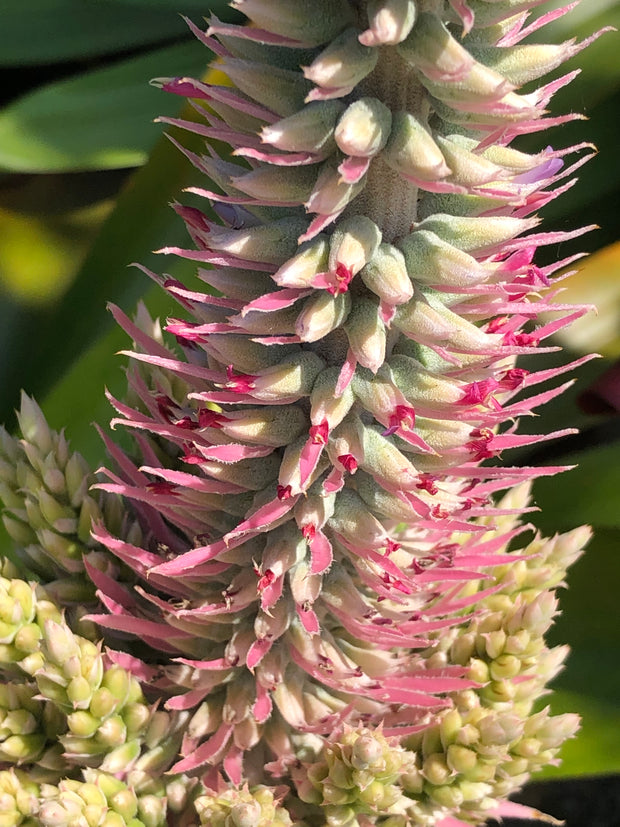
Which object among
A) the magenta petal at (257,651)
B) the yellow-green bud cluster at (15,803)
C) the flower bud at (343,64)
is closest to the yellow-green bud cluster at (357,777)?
the magenta petal at (257,651)

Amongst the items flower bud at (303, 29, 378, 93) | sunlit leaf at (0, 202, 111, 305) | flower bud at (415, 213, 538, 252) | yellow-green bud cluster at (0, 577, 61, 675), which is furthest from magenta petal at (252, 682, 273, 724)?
sunlit leaf at (0, 202, 111, 305)

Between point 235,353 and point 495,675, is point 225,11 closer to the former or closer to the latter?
point 235,353

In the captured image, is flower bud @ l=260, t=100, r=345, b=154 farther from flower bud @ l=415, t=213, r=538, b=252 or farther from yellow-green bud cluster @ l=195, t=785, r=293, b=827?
yellow-green bud cluster @ l=195, t=785, r=293, b=827

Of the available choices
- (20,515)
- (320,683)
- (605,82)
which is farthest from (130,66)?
(320,683)

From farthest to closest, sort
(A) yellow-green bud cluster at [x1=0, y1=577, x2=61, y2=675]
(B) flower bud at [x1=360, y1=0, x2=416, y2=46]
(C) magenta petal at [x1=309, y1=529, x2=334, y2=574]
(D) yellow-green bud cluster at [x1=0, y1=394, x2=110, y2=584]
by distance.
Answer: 1. (D) yellow-green bud cluster at [x1=0, y1=394, x2=110, y2=584]
2. (A) yellow-green bud cluster at [x1=0, y1=577, x2=61, y2=675]
3. (C) magenta petal at [x1=309, y1=529, x2=334, y2=574]
4. (B) flower bud at [x1=360, y1=0, x2=416, y2=46]

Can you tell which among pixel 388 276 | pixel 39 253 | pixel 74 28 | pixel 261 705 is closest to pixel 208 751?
pixel 261 705

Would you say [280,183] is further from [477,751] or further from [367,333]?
[477,751]
